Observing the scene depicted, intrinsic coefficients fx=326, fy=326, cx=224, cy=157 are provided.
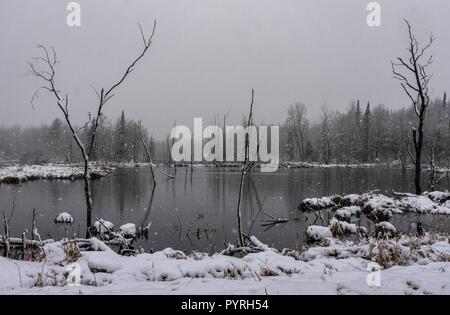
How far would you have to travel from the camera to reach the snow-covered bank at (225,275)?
411cm

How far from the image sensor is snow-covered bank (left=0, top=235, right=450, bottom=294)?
13.5 feet

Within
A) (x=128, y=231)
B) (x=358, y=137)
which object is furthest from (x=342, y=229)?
(x=358, y=137)

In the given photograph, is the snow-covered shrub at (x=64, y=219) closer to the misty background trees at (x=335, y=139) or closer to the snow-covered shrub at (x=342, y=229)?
the snow-covered shrub at (x=342, y=229)

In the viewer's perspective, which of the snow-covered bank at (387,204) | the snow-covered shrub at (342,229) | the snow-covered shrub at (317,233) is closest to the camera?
the snow-covered shrub at (317,233)

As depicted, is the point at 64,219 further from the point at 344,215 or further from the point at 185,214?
the point at 344,215

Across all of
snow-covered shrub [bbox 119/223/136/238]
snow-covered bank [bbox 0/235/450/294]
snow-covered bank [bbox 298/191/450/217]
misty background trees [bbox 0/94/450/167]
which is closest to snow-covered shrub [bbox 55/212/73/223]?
snow-covered shrub [bbox 119/223/136/238]

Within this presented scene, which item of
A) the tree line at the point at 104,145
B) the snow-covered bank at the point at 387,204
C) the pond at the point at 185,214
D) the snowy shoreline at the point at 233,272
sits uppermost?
the tree line at the point at 104,145

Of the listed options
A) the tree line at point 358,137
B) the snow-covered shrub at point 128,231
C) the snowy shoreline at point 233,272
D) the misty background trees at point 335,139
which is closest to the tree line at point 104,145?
the misty background trees at point 335,139

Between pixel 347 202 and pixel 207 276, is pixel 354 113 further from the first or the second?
pixel 207 276

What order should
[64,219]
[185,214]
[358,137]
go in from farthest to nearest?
[358,137]
[185,214]
[64,219]

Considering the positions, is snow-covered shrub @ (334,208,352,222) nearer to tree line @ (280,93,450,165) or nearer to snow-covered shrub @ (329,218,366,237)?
snow-covered shrub @ (329,218,366,237)

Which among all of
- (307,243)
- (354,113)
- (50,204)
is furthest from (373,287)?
(354,113)

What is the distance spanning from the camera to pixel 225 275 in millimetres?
5074

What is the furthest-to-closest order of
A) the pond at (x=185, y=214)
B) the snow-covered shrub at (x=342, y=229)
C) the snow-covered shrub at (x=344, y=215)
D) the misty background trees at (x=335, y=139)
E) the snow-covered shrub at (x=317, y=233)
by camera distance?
the misty background trees at (x=335, y=139)
the snow-covered shrub at (x=344, y=215)
the pond at (x=185, y=214)
the snow-covered shrub at (x=342, y=229)
the snow-covered shrub at (x=317, y=233)
